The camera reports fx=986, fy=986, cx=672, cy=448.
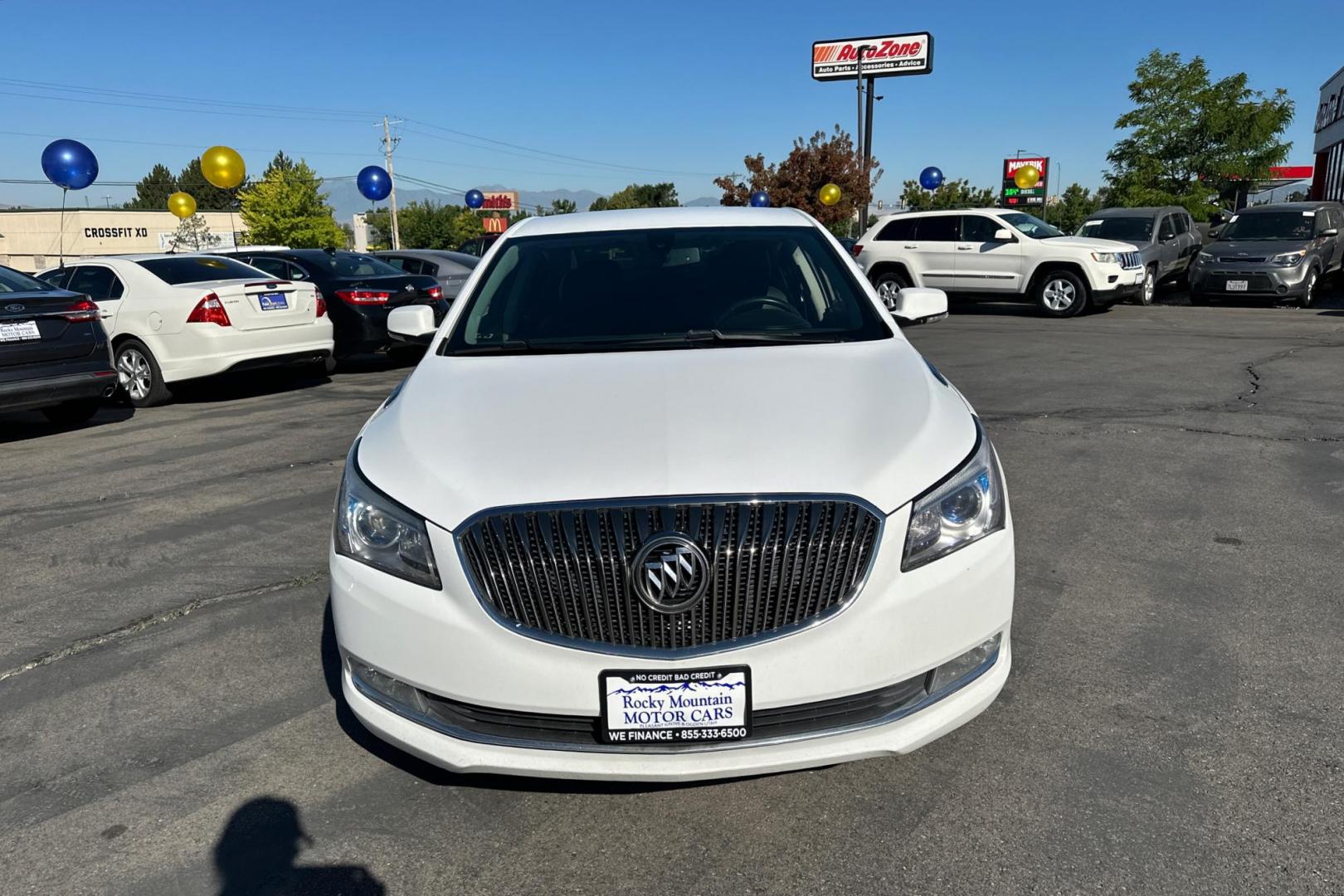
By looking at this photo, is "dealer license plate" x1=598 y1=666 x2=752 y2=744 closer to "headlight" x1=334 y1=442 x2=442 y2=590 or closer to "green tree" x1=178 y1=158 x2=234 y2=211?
"headlight" x1=334 y1=442 x2=442 y2=590

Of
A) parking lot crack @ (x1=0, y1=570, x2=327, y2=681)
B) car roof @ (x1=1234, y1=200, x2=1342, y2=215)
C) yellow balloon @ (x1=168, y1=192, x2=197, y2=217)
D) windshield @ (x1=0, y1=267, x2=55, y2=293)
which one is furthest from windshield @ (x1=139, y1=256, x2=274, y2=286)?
yellow balloon @ (x1=168, y1=192, x2=197, y2=217)

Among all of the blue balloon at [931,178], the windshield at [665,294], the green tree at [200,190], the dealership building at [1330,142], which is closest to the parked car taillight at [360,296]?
the windshield at [665,294]

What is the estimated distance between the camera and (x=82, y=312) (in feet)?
27.4

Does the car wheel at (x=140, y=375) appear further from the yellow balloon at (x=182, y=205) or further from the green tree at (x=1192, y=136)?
the green tree at (x=1192, y=136)

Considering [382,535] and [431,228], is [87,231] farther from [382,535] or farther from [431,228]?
[382,535]

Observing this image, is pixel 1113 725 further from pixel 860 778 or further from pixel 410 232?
pixel 410 232

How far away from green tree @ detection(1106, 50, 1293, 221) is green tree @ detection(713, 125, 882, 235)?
1460 cm

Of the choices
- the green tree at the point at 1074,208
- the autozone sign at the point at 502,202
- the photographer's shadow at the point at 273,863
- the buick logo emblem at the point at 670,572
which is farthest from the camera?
the autozone sign at the point at 502,202

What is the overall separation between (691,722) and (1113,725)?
154 cm

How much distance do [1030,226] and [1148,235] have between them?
10.0ft

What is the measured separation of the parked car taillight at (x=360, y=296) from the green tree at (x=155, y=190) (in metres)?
114

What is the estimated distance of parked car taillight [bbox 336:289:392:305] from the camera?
38.1 feet

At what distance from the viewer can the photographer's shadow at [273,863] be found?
244 cm

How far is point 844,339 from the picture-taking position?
3598 millimetres
